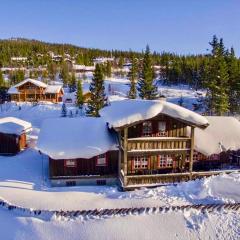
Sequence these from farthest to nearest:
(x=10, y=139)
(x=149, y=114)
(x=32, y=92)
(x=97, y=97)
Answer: (x=32, y=92) < (x=97, y=97) < (x=10, y=139) < (x=149, y=114)

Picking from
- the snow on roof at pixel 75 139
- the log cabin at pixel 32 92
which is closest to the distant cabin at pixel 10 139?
the snow on roof at pixel 75 139

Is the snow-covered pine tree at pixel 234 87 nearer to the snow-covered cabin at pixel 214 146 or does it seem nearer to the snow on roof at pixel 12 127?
the snow-covered cabin at pixel 214 146

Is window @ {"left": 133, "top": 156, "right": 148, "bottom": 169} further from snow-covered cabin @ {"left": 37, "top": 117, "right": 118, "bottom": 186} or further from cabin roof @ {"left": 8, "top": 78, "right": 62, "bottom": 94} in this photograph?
cabin roof @ {"left": 8, "top": 78, "right": 62, "bottom": 94}

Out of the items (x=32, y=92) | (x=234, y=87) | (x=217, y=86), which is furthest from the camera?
(x=32, y=92)

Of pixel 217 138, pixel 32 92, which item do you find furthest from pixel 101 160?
pixel 32 92

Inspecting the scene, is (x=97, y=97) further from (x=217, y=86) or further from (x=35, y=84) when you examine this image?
(x=35, y=84)

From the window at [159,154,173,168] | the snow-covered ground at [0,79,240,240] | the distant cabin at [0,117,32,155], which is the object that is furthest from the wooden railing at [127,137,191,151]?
the distant cabin at [0,117,32,155]

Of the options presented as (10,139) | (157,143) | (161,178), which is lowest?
(161,178)
